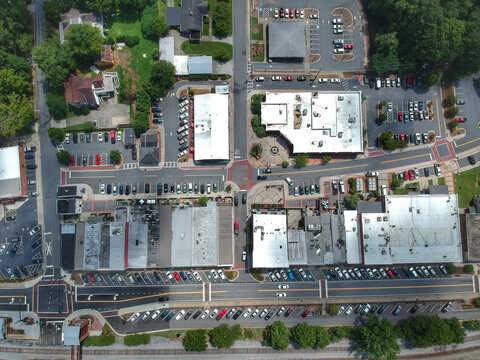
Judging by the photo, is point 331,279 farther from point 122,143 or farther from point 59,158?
point 59,158

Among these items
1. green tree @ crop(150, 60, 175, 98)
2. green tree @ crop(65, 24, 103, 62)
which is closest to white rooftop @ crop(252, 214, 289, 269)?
green tree @ crop(150, 60, 175, 98)

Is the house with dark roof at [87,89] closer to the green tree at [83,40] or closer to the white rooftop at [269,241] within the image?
the green tree at [83,40]

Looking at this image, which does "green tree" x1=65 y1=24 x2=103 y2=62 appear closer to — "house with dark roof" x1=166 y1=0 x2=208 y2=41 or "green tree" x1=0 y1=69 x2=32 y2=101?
"green tree" x1=0 y1=69 x2=32 y2=101

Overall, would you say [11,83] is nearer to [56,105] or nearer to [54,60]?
[56,105]

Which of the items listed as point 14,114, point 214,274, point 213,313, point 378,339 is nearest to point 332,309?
point 378,339

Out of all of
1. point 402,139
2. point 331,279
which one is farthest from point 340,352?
point 402,139

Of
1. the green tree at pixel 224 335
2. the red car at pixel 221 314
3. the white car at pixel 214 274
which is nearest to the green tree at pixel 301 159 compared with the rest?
the white car at pixel 214 274
